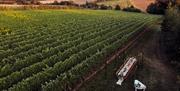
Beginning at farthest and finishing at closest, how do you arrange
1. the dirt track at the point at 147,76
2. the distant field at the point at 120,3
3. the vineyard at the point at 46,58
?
the distant field at the point at 120,3, the dirt track at the point at 147,76, the vineyard at the point at 46,58

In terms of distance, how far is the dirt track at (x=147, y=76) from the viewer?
21.8 meters

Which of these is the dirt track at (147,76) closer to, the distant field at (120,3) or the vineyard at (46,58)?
the vineyard at (46,58)

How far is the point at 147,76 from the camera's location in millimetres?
25391

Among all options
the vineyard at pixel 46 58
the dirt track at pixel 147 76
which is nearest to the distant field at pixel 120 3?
the dirt track at pixel 147 76

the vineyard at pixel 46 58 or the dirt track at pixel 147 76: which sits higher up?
the vineyard at pixel 46 58

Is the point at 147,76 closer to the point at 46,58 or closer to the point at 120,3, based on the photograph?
the point at 46,58

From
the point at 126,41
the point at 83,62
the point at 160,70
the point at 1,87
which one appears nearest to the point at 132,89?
the point at 83,62

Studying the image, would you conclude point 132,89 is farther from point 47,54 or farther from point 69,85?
point 47,54

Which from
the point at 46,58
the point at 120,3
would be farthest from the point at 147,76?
the point at 120,3

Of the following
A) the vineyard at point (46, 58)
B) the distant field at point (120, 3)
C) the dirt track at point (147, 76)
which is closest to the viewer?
the vineyard at point (46, 58)

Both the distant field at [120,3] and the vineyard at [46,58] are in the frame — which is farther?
the distant field at [120,3]

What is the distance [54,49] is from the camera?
82.6ft

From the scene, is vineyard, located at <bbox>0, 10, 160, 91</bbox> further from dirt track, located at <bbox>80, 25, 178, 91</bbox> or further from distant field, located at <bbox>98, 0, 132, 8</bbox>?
distant field, located at <bbox>98, 0, 132, 8</bbox>

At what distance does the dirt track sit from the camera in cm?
2177
